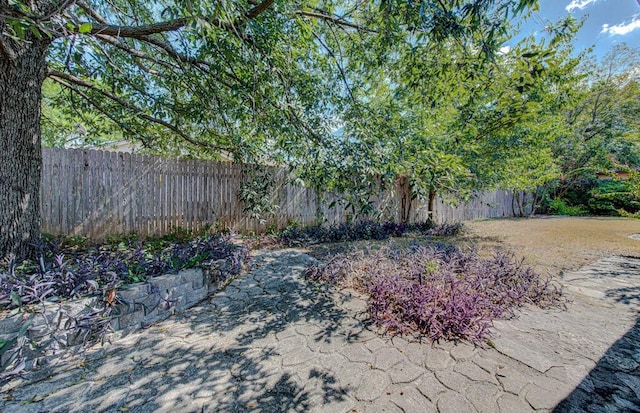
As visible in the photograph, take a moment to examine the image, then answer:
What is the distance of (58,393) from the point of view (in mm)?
1594

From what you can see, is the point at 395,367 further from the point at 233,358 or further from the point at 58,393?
the point at 58,393

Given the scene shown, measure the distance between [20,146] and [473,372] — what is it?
447 centimetres

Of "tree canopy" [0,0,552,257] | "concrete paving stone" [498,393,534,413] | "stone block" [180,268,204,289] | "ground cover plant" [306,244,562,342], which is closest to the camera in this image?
"concrete paving stone" [498,393,534,413]

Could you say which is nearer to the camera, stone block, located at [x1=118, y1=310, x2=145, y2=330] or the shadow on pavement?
the shadow on pavement

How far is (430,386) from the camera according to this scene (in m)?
1.62

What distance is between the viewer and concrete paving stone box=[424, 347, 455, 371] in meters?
1.80

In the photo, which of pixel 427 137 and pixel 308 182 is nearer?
pixel 308 182

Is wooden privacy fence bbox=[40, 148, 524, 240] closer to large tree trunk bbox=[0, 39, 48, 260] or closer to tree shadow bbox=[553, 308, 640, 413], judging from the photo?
large tree trunk bbox=[0, 39, 48, 260]

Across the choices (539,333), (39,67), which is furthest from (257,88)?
(539,333)

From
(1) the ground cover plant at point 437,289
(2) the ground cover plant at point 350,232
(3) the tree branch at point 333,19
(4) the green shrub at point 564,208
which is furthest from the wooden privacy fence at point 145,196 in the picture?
(4) the green shrub at point 564,208

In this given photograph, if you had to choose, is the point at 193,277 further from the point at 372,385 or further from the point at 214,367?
the point at 372,385

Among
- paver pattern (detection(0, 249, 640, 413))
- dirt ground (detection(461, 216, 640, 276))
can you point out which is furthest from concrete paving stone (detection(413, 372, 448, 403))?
dirt ground (detection(461, 216, 640, 276))

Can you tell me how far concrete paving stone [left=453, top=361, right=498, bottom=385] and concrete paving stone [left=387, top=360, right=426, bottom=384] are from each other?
0.25 metres

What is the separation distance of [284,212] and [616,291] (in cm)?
540
